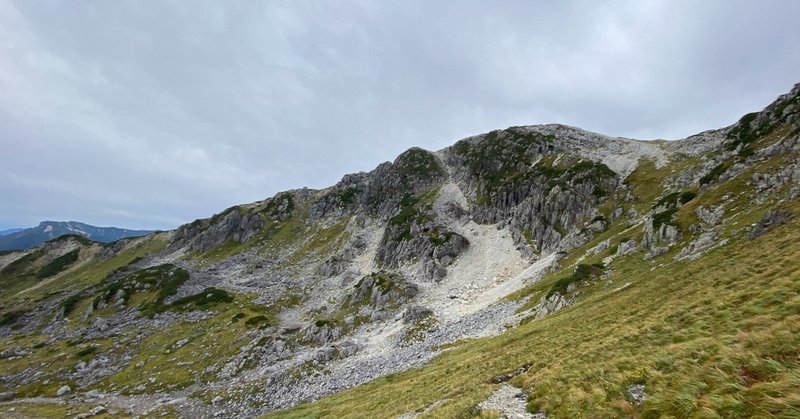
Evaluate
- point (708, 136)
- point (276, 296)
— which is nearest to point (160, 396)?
point (276, 296)

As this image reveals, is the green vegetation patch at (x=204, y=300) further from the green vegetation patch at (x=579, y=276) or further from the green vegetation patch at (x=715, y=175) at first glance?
the green vegetation patch at (x=715, y=175)

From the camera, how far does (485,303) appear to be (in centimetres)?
6506

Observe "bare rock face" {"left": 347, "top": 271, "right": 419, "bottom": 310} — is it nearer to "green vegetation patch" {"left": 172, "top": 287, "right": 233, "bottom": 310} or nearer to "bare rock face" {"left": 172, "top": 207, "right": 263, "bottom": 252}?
"green vegetation patch" {"left": 172, "top": 287, "right": 233, "bottom": 310}

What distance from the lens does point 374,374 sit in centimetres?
4581

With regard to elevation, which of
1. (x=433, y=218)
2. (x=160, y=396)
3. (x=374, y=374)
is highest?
(x=433, y=218)

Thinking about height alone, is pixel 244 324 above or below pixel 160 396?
above

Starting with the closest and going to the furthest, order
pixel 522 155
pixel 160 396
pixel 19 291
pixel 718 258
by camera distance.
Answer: pixel 718 258 → pixel 160 396 → pixel 522 155 → pixel 19 291

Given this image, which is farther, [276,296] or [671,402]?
[276,296]

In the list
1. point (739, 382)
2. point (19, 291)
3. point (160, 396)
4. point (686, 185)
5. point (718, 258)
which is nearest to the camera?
point (739, 382)

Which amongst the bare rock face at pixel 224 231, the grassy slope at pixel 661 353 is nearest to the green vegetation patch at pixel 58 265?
the bare rock face at pixel 224 231

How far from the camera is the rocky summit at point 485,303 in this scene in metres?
15.9

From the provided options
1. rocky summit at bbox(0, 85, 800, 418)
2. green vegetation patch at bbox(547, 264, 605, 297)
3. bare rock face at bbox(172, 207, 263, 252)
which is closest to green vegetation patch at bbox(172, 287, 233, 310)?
rocky summit at bbox(0, 85, 800, 418)

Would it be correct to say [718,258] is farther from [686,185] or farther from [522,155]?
[522,155]

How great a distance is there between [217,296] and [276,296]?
1536cm
